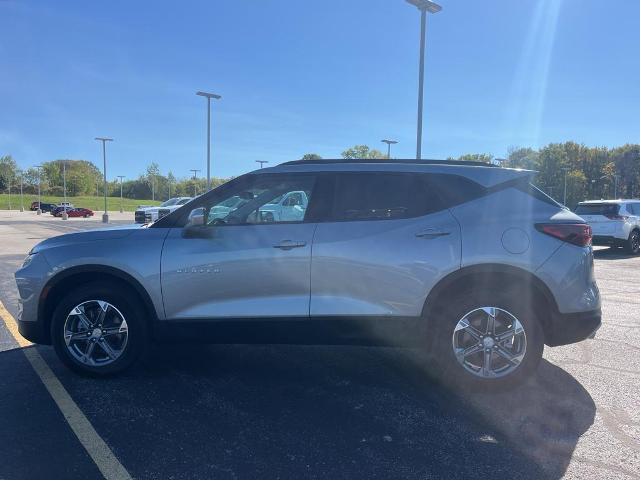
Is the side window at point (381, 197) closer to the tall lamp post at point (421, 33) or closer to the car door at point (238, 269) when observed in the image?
the car door at point (238, 269)

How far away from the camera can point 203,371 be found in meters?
4.40

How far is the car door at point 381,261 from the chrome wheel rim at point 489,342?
409 millimetres

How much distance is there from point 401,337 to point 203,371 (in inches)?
70.7

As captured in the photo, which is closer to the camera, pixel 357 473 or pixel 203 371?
pixel 357 473

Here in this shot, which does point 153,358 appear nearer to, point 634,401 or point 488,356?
point 488,356

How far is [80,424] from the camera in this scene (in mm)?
3354

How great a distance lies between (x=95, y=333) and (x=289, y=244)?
180cm

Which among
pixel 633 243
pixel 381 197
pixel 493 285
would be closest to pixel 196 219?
pixel 381 197

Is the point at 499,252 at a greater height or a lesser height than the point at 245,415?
greater

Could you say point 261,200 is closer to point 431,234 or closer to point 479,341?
point 431,234

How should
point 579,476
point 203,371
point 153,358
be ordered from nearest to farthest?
point 579,476 < point 203,371 < point 153,358

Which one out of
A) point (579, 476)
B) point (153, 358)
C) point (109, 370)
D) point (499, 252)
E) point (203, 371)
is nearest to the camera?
point (579, 476)

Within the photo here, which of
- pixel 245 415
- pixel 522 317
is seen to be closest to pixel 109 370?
pixel 245 415

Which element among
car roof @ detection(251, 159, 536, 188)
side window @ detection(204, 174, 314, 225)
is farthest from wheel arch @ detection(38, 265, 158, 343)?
car roof @ detection(251, 159, 536, 188)
